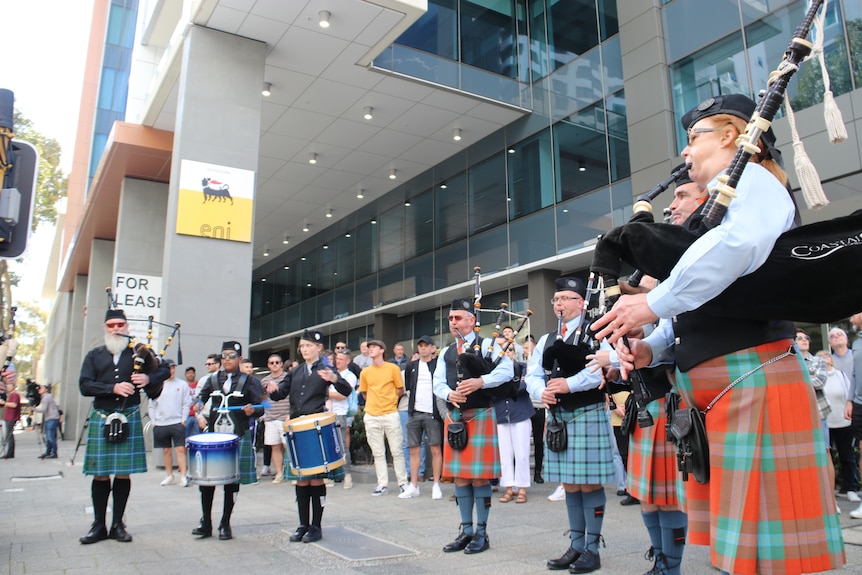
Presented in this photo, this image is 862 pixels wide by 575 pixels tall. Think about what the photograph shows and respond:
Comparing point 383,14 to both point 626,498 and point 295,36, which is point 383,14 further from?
point 626,498

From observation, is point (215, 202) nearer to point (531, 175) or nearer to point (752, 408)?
point (531, 175)

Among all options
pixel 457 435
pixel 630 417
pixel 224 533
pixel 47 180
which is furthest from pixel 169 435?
pixel 47 180

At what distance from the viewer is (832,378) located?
6.59 m

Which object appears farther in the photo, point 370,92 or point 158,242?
point 158,242

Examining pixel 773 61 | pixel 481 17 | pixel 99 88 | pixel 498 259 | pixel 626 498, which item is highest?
pixel 99 88

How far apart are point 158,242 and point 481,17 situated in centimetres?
871

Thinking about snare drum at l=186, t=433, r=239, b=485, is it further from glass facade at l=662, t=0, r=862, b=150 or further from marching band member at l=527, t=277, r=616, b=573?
glass facade at l=662, t=0, r=862, b=150

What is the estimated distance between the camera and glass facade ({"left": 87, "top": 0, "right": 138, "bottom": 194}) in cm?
2917

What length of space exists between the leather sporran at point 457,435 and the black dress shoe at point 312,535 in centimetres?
128

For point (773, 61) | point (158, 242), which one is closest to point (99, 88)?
point (158, 242)

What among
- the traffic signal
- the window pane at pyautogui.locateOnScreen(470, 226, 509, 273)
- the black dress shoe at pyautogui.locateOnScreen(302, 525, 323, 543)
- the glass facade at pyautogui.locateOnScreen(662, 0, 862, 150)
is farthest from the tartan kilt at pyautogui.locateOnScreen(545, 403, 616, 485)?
the window pane at pyautogui.locateOnScreen(470, 226, 509, 273)

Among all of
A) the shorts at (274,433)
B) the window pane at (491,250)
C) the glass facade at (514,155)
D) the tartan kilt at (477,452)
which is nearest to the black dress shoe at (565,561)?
the tartan kilt at (477,452)

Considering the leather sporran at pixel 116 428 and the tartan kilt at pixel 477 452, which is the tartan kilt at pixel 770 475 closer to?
the tartan kilt at pixel 477 452

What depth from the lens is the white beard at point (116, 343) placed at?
17.2 ft
